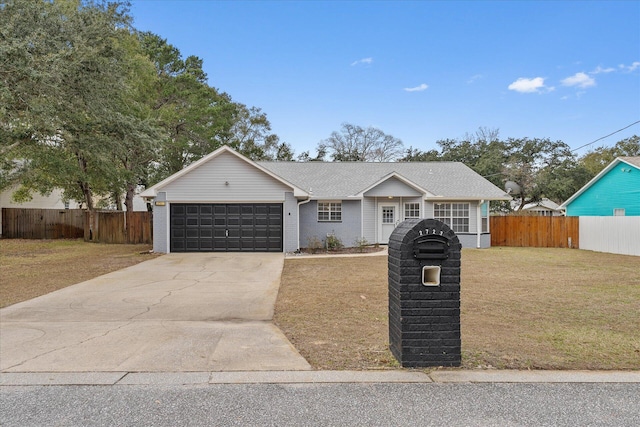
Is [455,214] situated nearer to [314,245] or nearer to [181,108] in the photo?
[314,245]

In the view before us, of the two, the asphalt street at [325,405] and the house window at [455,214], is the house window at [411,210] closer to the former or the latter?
the house window at [455,214]

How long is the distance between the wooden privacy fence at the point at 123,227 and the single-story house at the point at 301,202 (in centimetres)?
568

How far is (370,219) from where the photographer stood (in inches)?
762

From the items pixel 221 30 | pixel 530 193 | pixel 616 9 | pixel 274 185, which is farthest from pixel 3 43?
pixel 530 193

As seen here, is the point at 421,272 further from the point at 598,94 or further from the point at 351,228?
the point at 598,94

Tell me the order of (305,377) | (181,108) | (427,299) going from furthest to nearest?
(181,108) → (427,299) → (305,377)

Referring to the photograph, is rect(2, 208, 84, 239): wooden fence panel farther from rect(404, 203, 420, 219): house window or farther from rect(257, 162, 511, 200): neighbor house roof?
rect(404, 203, 420, 219): house window

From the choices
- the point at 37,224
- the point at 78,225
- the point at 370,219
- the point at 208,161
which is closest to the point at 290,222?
the point at 208,161

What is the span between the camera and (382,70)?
810 inches

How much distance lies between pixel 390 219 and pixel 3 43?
51.9ft

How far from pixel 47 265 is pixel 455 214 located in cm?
1696

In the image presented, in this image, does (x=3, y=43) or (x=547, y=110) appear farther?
(x=547, y=110)

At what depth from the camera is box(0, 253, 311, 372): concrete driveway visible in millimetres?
4227

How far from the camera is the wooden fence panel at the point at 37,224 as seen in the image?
23344 millimetres
